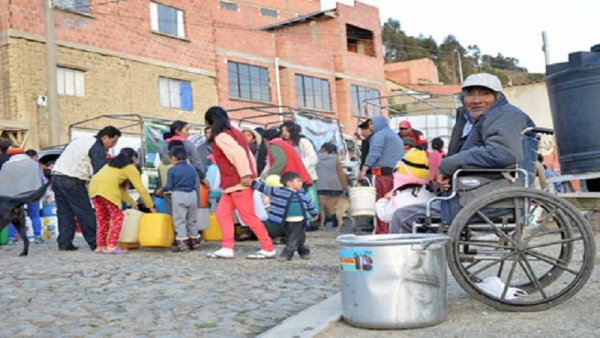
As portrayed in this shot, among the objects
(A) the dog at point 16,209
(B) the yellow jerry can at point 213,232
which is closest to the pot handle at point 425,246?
(B) the yellow jerry can at point 213,232

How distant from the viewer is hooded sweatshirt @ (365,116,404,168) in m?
10.2

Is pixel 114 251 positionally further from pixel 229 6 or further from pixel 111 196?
pixel 229 6

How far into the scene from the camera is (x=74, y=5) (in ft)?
79.4

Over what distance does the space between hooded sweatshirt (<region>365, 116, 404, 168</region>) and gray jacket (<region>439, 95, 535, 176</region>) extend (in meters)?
5.27

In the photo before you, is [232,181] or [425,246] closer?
[425,246]

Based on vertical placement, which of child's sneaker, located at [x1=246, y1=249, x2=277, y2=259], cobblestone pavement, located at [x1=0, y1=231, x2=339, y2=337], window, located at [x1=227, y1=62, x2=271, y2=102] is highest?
window, located at [x1=227, y1=62, x2=271, y2=102]

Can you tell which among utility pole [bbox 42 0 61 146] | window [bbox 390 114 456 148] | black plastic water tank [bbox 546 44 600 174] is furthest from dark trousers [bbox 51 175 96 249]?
window [bbox 390 114 456 148]

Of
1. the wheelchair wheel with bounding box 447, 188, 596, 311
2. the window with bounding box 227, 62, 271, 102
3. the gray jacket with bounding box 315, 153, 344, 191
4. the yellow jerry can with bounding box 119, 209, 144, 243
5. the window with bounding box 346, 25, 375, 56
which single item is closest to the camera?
the wheelchair wheel with bounding box 447, 188, 596, 311

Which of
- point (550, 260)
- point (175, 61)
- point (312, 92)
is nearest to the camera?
point (550, 260)

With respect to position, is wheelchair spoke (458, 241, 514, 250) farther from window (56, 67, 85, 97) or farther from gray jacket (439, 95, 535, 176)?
window (56, 67, 85, 97)

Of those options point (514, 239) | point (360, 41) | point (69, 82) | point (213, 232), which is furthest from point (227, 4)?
point (514, 239)

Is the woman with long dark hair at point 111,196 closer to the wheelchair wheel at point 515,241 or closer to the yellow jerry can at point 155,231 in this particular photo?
the yellow jerry can at point 155,231

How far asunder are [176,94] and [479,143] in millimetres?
23705

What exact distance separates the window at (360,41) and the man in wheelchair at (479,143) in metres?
34.5
